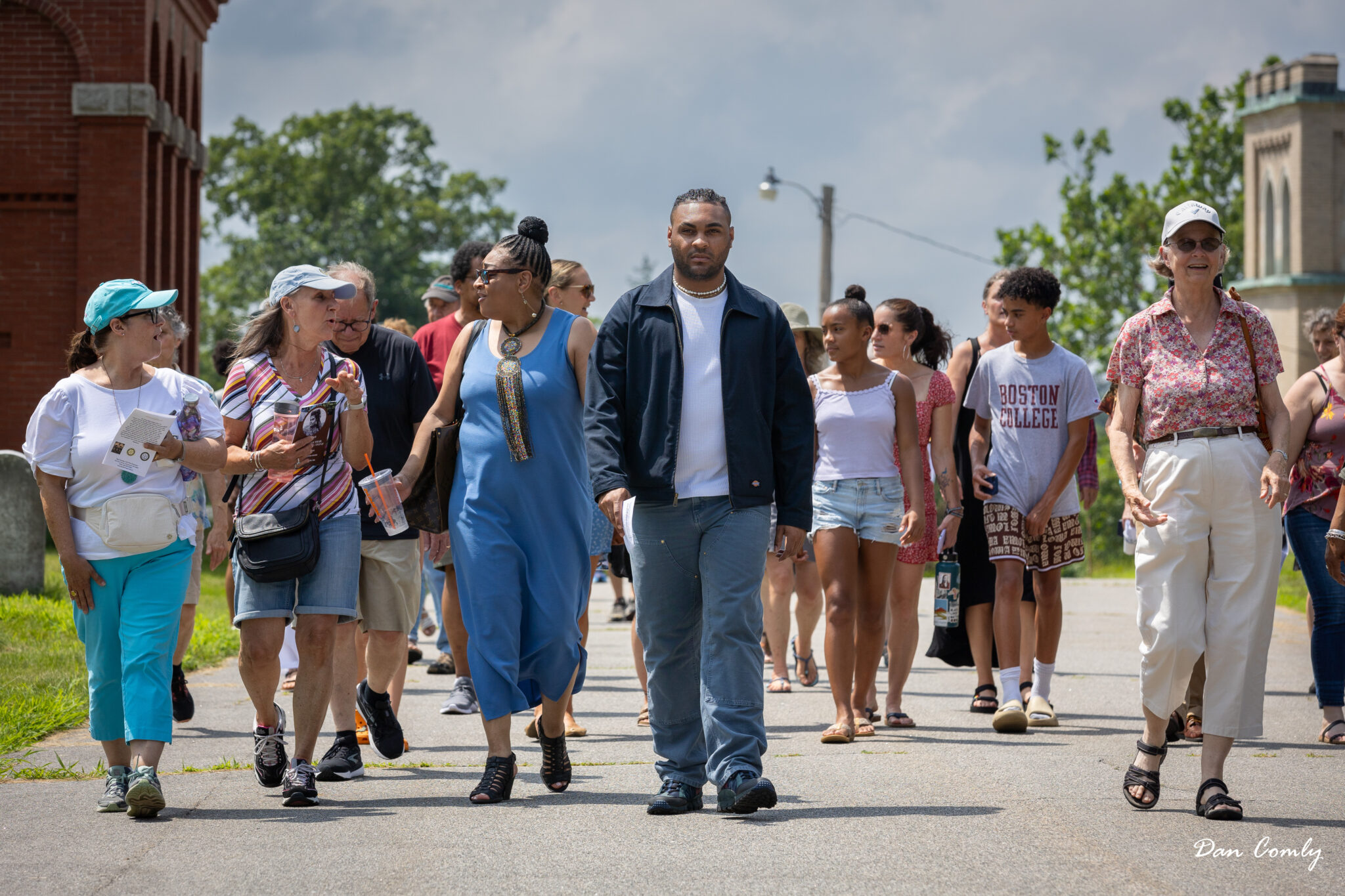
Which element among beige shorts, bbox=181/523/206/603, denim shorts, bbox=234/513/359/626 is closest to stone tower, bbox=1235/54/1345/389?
beige shorts, bbox=181/523/206/603

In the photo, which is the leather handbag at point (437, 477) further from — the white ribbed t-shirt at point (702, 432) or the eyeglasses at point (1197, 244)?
the eyeglasses at point (1197, 244)

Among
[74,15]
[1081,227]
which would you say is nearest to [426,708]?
[74,15]

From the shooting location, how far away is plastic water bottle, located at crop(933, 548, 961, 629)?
931cm

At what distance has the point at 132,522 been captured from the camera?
6.17 metres

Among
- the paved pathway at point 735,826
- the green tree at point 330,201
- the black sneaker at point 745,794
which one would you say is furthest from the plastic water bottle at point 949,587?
the green tree at point 330,201

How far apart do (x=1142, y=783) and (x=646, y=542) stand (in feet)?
7.02

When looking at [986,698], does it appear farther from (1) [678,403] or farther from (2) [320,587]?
(2) [320,587]

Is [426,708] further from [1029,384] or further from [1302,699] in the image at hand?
[1302,699]

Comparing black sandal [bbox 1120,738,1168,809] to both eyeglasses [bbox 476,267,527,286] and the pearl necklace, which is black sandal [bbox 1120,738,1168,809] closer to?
the pearl necklace

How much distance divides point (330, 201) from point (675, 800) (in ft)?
195

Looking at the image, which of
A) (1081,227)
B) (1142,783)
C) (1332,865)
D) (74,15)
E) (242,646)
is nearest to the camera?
(1332,865)

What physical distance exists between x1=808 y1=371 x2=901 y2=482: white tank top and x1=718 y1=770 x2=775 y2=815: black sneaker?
2.67 meters

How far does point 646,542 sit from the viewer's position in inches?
247

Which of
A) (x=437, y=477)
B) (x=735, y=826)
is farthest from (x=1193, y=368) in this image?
(x=437, y=477)
